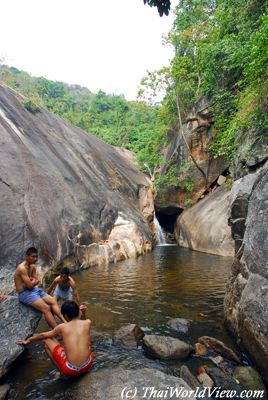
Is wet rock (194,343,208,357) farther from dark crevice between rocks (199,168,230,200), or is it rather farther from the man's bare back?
dark crevice between rocks (199,168,230,200)

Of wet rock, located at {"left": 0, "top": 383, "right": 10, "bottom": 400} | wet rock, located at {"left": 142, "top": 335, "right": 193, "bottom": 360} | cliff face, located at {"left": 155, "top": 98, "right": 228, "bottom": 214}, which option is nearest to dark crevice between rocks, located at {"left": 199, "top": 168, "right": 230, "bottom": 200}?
cliff face, located at {"left": 155, "top": 98, "right": 228, "bottom": 214}

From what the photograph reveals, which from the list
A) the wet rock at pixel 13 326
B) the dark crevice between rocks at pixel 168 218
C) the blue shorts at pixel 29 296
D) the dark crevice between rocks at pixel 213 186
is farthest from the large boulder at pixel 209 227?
the wet rock at pixel 13 326

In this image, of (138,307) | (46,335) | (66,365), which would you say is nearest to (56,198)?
(138,307)

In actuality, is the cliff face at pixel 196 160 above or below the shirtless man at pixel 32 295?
above

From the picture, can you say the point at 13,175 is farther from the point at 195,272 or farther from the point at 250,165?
the point at 250,165

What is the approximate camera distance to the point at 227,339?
19.0ft

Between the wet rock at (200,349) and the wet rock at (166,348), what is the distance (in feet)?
0.40

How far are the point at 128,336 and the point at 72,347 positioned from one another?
1865 mm

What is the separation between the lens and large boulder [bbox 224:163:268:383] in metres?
4.41

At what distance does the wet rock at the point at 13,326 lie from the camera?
4535mm

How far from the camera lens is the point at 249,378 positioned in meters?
4.31

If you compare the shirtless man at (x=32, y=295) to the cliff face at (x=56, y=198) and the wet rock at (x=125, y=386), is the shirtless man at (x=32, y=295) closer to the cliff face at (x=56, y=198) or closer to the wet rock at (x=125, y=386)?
the wet rock at (x=125, y=386)

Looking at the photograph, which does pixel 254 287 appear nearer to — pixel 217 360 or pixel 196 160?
pixel 217 360

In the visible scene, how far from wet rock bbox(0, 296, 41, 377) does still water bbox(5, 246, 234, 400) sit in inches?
12.9
